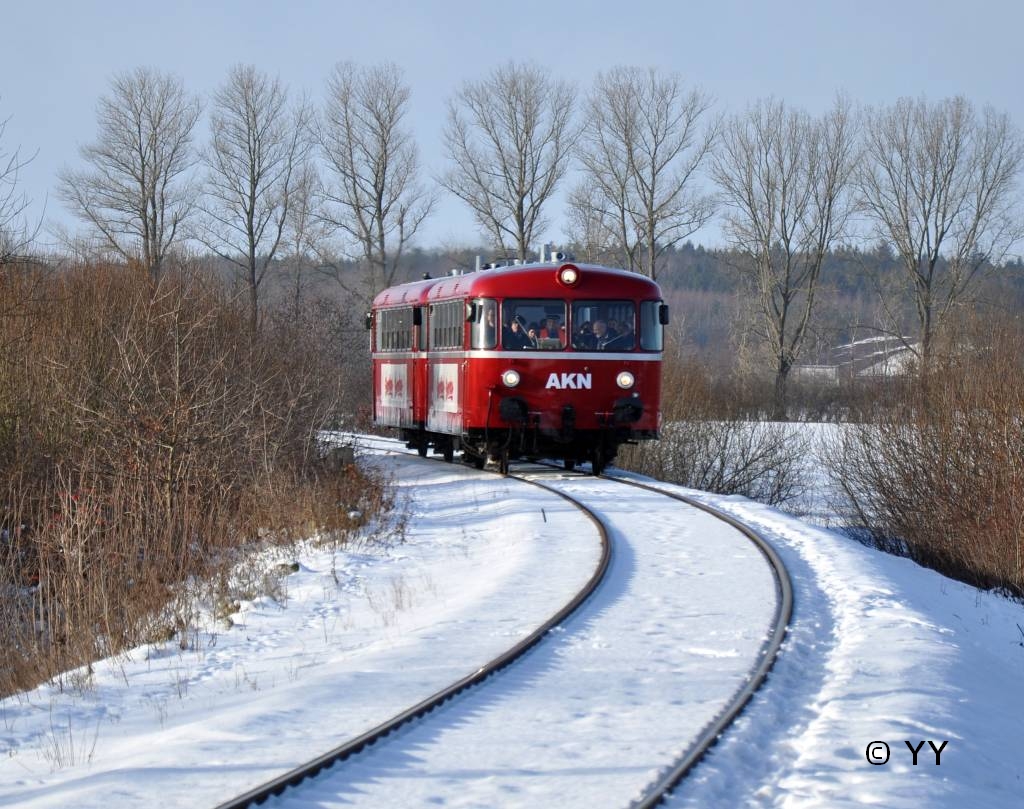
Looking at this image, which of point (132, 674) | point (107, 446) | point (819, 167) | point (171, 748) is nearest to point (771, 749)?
point (171, 748)

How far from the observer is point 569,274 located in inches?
722

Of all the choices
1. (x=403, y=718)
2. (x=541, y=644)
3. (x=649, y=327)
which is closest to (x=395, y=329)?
(x=649, y=327)

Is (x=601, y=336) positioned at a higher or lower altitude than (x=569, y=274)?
lower

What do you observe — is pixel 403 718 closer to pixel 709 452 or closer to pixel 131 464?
pixel 131 464

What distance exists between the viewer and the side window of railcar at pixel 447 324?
19078mm

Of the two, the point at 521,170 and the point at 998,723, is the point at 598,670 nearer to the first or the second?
the point at 998,723

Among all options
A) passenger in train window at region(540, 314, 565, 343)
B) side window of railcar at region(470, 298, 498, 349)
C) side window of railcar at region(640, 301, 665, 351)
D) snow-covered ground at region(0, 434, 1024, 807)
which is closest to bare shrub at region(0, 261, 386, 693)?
snow-covered ground at region(0, 434, 1024, 807)

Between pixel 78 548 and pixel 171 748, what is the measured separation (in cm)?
450

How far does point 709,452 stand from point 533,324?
34.5ft

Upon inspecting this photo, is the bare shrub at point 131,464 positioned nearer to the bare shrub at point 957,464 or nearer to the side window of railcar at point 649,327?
the side window of railcar at point 649,327

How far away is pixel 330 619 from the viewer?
32.2ft

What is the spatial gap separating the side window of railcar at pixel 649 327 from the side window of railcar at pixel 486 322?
2.20 metres

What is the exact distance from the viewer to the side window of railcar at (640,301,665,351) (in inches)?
732
